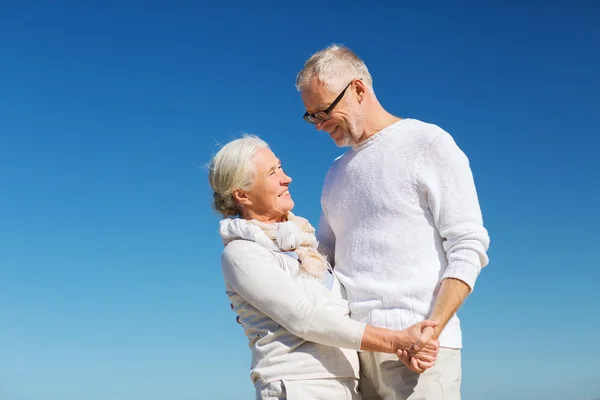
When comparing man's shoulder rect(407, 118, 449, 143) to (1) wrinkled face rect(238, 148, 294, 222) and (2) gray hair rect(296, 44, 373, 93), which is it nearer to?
(2) gray hair rect(296, 44, 373, 93)

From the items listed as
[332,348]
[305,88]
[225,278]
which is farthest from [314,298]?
[305,88]

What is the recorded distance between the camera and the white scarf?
4699 mm

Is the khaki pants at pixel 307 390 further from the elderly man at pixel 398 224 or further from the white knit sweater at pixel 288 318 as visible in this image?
the elderly man at pixel 398 224

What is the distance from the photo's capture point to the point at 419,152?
14.7 ft

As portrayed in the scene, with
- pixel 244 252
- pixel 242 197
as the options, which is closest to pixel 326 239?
pixel 242 197

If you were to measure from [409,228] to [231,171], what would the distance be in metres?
1.41

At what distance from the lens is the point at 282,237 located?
4746 mm

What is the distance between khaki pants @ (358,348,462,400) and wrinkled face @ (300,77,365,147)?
1565 millimetres

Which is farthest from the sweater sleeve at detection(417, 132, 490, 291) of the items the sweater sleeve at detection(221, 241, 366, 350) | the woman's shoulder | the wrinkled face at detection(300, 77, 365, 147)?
the woman's shoulder

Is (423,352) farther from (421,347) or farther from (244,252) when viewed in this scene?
(244,252)

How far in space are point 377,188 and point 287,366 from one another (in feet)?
4.36

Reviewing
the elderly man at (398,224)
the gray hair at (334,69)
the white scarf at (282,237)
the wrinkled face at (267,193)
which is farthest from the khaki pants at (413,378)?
the gray hair at (334,69)

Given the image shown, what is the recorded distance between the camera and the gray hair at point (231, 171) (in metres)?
4.97

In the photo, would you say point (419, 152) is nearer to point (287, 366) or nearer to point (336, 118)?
point (336, 118)
